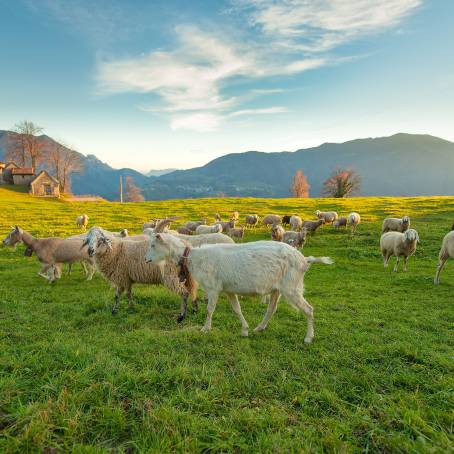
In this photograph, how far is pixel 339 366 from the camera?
15.8ft

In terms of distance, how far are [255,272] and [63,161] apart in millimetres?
82839

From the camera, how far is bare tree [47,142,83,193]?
7061cm

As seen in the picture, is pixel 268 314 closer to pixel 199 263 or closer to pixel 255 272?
pixel 255 272

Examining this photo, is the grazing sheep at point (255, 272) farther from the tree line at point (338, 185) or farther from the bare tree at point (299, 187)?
the bare tree at point (299, 187)

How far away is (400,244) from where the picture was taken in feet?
42.7

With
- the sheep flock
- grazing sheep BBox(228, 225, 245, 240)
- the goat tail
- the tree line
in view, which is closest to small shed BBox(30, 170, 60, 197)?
grazing sheep BBox(228, 225, 245, 240)

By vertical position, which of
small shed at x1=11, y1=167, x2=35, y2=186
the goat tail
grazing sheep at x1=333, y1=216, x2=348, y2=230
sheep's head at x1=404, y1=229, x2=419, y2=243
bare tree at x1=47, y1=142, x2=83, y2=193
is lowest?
grazing sheep at x1=333, y1=216, x2=348, y2=230

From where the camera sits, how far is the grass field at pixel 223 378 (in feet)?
10.3

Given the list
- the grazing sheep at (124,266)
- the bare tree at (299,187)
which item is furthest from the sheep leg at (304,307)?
the bare tree at (299,187)

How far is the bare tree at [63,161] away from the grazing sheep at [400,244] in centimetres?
7545

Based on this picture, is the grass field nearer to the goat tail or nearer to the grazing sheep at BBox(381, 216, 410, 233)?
the goat tail

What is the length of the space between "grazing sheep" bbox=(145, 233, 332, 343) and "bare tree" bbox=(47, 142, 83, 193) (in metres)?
76.7

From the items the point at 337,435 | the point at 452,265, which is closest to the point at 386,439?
the point at 337,435

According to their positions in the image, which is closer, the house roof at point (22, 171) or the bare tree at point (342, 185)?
the bare tree at point (342, 185)
